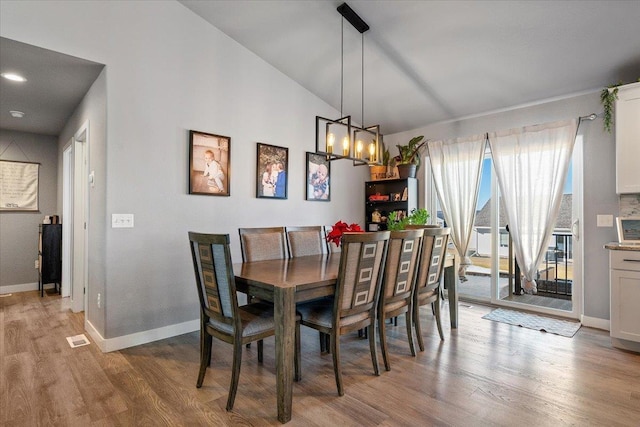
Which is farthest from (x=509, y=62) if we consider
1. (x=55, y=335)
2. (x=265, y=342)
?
(x=55, y=335)

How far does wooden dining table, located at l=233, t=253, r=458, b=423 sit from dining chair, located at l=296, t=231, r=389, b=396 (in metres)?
0.12

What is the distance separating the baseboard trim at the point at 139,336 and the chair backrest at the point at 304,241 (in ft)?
4.22

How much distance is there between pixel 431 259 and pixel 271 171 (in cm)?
217

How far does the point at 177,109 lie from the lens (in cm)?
324

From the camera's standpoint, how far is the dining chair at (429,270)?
111 inches

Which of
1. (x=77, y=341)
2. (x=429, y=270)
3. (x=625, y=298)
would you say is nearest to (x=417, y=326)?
(x=429, y=270)

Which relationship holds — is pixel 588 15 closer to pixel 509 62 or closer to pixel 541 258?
pixel 509 62

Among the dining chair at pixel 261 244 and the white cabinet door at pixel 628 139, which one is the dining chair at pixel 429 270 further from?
the white cabinet door at pixel 628 139

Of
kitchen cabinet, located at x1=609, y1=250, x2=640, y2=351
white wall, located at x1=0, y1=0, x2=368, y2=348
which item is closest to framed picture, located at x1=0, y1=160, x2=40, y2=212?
white wall, located at x1=0, y1=0, x2=368, y2=348

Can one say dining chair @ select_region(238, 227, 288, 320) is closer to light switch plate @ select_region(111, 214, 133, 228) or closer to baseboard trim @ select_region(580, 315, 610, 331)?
light switch plate @ select_region(111, 214, 133, 228)

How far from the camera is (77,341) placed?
3027 millimetres

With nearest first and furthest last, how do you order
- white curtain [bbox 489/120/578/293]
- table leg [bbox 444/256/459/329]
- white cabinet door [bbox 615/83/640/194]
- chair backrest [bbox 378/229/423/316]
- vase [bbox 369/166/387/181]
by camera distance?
1. chair backrest [bbox 378/229/423/316]
2. white cabinet door [bbox 615/83/640/194]
3. table leg [bbox 444/256/459/329]
4. white curtain [bbox 489/120/578/293]
5. vase [bbox 369/166/387/181]

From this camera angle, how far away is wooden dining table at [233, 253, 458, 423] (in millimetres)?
1854

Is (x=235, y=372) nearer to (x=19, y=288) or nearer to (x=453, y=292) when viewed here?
(x=453, y=292)
